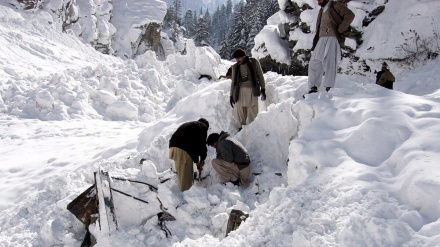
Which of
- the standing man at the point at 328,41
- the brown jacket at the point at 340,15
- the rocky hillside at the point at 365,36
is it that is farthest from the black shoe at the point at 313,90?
the rocky hillside at the point at 365,36

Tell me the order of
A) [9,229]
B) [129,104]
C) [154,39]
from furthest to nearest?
[154,39] < [129,104] < [9,229]

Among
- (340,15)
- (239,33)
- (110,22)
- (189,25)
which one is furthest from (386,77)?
(189,25)

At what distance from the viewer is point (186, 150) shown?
5086 mm

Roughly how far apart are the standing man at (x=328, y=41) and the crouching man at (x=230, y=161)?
1.72m

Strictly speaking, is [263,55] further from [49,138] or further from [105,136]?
[49,138]

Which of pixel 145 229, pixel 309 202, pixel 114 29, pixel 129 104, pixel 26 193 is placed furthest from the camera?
pixel 114 29

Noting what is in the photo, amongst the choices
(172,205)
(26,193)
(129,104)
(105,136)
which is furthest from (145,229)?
(129,104)

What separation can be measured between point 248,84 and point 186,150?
1822mm

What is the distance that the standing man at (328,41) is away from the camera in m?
5.30

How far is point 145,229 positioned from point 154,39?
33883mm

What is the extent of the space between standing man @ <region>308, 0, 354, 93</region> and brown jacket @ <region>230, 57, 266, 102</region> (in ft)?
2.95

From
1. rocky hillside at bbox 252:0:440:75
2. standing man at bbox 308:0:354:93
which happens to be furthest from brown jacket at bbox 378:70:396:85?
rocky hillside at bbox 252:0:440:75

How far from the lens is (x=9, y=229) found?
5.39m

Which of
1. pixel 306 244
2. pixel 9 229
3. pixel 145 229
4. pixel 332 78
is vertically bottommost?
pixel 9 229
